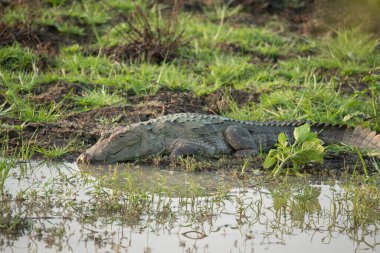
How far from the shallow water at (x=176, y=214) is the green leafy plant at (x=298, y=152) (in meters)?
0.22

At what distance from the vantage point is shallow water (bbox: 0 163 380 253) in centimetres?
500

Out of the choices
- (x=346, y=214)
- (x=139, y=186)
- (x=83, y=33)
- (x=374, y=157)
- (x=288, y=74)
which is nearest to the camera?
(x=346, y=214)

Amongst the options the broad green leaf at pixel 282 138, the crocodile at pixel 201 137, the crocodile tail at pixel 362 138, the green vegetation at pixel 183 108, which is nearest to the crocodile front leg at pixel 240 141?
the crocodile at pixel 201 137

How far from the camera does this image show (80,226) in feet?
17.1

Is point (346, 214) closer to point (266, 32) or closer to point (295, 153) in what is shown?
point (295, 153)

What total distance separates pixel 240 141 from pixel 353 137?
1219mm

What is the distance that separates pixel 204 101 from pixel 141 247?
4.33 m

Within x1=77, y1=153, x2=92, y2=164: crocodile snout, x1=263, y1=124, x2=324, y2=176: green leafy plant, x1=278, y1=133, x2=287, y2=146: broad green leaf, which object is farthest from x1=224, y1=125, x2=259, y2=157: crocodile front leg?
x1=77, y1=153, x2=92, y2=164: crocodile snout

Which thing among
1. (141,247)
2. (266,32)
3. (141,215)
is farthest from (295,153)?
(266,32)

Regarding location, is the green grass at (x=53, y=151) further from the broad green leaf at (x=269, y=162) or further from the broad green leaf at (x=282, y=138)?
the broad green leaf at (x=282, y=138)

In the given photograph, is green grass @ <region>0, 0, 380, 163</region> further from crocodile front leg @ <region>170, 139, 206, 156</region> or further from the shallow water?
the shallow water

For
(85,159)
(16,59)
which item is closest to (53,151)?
(85,159)

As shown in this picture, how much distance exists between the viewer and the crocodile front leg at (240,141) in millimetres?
7586

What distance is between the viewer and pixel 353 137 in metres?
7.71
